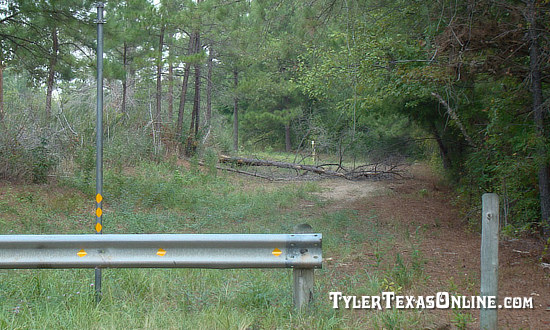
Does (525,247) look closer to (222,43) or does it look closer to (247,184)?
(247,184)

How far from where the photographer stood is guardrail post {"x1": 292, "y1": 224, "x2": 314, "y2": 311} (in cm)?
464

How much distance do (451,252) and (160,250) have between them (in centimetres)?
554

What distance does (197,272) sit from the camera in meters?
6.28

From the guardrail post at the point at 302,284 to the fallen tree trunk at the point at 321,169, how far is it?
17.1 metres

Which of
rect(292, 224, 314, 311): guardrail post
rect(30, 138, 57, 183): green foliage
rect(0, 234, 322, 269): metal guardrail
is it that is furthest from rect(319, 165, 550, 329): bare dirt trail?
rect(30, 138, 57, 183): green foliage

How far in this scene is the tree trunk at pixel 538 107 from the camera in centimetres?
759

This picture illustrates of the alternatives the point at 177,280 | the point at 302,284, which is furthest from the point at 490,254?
the point at 177,280

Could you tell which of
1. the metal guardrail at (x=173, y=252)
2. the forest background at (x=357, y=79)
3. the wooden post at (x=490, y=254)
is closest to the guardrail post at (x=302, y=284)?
the metal guardrail at (x=173, y=252)

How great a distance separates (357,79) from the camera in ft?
39.2

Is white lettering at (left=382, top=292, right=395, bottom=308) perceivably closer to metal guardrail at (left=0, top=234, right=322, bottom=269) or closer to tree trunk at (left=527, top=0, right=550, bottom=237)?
metal guardrail at (left=0, top=234, right=322, bottom=269)

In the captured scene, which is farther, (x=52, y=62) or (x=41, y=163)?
(x=52, y=62)

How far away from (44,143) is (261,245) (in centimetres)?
Answer: 1146

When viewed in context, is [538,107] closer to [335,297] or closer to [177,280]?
[335,297]

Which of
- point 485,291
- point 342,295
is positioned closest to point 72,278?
point 342,295
